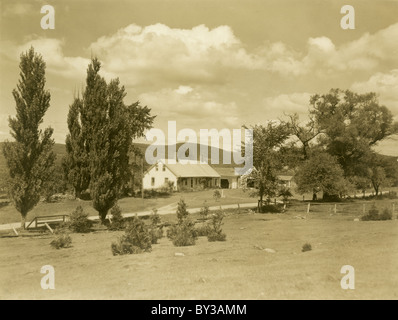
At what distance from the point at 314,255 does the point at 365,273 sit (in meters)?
2.38

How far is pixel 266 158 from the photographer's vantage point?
97.0 ft

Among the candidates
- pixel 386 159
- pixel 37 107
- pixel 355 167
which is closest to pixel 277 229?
pixel 37 107

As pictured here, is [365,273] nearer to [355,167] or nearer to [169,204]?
[169,204]

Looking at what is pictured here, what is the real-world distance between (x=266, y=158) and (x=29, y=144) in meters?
18.3

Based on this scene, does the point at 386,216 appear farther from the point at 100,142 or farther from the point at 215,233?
the point at 100,142

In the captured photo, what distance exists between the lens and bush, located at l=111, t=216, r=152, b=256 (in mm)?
13773

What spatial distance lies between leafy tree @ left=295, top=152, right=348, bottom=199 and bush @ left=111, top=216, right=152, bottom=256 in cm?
2692

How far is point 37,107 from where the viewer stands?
2184 centimetres

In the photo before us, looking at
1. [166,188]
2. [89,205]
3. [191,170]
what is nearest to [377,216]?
[89,205]

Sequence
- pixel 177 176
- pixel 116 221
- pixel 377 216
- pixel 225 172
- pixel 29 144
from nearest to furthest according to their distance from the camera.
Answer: pixel 29 144, pixel 116 221, pixel 377 216, pixel 177 176, pixel 225 172

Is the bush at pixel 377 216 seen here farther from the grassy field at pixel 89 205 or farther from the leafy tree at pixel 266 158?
the grassy field at pixel 89 205

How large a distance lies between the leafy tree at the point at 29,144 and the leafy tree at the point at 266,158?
16.7m

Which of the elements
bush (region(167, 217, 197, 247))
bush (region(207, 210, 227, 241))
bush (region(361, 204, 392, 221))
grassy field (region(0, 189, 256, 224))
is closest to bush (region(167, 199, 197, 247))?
bush (region(167, 217, 197, 247))
